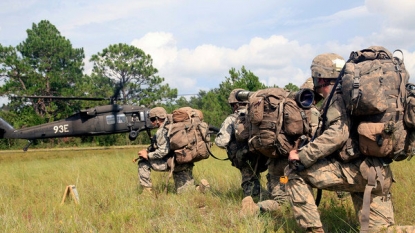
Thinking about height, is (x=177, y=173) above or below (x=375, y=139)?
below

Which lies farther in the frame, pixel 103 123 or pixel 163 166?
pixel 103 123

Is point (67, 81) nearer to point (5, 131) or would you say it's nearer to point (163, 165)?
point (5, 131)

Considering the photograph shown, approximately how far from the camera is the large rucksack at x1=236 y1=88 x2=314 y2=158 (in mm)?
4324

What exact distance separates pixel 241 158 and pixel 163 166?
169 cm

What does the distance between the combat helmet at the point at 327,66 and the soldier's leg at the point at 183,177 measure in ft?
11.3

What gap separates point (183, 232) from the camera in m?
4.00

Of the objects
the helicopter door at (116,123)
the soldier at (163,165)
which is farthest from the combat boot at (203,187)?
the helicopter door at (116,123)

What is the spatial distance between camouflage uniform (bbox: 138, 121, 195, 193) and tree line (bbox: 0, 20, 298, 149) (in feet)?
59.8

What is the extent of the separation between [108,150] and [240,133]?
1319 centimetres

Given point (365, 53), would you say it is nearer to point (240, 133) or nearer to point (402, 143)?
point (402, 143)

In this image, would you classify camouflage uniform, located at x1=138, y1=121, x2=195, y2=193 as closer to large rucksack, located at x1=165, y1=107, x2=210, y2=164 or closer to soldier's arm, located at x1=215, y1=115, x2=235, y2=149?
large rucksack, located at x1=165, y1=107, x2=210, y2=164

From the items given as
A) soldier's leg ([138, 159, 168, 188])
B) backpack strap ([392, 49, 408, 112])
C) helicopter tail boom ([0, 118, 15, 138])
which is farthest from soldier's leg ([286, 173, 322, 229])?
helicopter tail boom ([0, 118, 15, 138])

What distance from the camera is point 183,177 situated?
6902mm

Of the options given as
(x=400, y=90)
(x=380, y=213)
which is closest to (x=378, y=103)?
(x=400, y=90)
